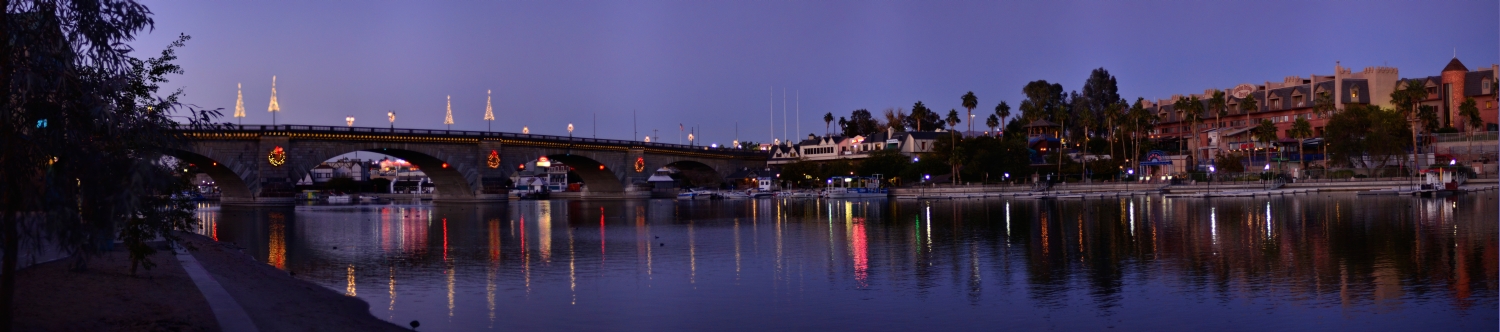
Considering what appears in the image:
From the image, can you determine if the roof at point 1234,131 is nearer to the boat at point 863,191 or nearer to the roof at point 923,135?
the roof at point 923,135

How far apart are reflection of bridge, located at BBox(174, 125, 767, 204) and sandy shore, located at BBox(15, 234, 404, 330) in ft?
184

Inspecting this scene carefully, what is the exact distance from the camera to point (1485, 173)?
95.4 metres

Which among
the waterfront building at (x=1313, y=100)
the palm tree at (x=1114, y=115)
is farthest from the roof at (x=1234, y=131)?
the palm tree at (x=1114, y=115)

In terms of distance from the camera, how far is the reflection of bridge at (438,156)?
9281 centimetres

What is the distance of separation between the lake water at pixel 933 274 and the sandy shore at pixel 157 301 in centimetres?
141

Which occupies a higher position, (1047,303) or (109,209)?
(109,209)

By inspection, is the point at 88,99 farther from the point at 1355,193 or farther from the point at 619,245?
the point at 1355,193

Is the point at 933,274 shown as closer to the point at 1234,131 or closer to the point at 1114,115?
the point at 1114,115

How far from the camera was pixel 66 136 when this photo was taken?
1245 centimetres

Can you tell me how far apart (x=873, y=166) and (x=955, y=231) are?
82730 millimetres

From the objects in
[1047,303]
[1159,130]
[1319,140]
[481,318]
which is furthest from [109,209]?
[1159,130]

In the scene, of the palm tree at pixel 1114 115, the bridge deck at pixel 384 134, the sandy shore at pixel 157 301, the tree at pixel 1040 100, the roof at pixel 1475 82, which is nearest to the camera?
the sandy shore at pixel 157 301

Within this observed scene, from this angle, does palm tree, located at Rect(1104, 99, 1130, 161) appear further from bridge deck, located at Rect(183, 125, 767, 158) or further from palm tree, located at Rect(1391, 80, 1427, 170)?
bridge deck, located at Rect(183, 125, 767, 158)

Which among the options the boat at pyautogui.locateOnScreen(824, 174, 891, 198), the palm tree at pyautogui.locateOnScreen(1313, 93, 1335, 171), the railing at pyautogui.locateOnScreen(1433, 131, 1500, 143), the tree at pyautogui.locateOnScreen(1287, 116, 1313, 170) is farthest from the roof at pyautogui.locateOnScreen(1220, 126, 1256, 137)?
the boat at pyautogui.locateOnScreen(824, 174, 891, 198)
